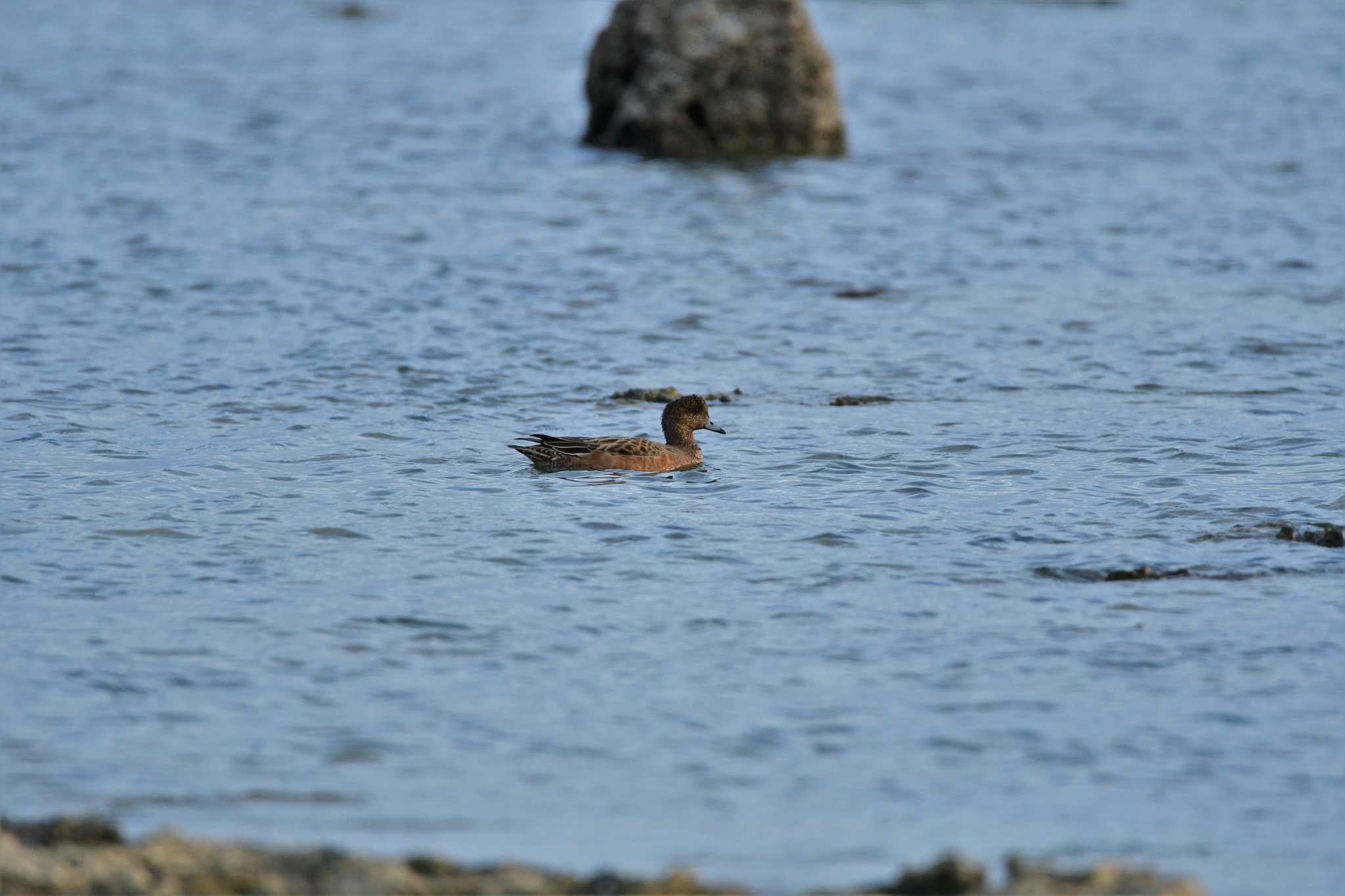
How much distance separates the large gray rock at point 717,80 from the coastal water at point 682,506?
700 millimetres

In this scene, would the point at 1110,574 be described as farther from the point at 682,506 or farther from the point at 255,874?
the point at 255,874

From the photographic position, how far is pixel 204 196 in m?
19.5

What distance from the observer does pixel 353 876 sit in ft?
17.1

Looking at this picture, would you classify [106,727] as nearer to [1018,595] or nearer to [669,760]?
[669,760]

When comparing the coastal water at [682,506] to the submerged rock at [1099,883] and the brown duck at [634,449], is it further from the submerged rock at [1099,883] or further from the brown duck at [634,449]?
the submerged rock at [1099,883]

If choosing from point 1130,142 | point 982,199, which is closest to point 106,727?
point 982,199

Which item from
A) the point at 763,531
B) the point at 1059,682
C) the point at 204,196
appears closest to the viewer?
the point at 1059,682

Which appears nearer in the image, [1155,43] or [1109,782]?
[1109,782]

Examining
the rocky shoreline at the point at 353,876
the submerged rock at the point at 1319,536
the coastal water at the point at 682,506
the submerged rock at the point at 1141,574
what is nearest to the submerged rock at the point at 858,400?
the coastal water at the point at 682,506

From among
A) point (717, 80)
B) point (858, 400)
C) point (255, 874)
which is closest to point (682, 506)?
point (858, 400)

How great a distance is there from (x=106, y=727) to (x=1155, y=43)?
3351cm

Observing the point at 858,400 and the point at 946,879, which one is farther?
the point at 858,400

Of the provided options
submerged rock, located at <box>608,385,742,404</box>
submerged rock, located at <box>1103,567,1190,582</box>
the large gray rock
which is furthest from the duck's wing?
the large gray rock

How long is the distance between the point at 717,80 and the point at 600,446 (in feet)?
41.9
